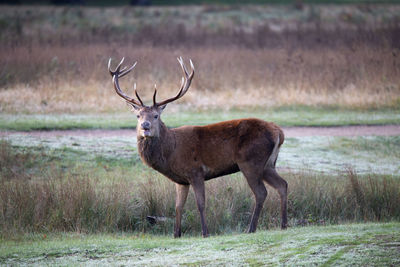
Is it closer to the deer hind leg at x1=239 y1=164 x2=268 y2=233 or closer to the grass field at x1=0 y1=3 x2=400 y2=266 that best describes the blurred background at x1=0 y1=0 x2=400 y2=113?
the grass field at x1=0 y1=3 x2=400 y2=266

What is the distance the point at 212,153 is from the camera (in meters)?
9.35

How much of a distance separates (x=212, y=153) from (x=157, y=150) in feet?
2.70

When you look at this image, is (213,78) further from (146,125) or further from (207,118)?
(146,125)

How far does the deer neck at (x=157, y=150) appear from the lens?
9.28 m

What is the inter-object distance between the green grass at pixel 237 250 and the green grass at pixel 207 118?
25.8ft

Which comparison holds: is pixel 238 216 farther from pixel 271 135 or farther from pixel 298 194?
pixel 271 135

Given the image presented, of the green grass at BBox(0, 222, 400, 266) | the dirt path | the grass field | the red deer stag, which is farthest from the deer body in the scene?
the dirt path

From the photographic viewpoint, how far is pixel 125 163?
1343 cm

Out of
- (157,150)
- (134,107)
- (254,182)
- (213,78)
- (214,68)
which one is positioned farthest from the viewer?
(214,68)

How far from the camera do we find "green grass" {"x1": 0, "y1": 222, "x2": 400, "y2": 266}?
6617 mm

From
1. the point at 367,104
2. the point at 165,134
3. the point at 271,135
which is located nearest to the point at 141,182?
the point at 165,134

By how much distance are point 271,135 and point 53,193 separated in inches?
147

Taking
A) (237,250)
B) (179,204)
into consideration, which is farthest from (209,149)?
(237,250)

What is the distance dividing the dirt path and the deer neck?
6332 mm
